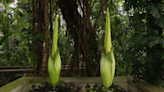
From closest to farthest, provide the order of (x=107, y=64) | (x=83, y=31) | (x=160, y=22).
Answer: (x=107, y=64) < (x=160, y=22) < (x=83, y=31)

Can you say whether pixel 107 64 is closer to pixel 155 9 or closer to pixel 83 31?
pixel 155 9

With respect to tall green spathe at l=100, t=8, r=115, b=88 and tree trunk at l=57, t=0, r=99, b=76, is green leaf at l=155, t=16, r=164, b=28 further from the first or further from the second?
tree trunk at l=57, t=0, r=99, b=76

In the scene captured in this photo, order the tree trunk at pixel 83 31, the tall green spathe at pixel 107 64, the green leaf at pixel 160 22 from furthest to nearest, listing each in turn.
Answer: the tree trunk at pixel 83 31, the green leaf at pixel 160 22, the tall green spathe at pixel 107 64

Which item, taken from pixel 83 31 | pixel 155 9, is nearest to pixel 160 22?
pixel 155 9

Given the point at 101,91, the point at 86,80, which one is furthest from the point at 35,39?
the point at 101,91

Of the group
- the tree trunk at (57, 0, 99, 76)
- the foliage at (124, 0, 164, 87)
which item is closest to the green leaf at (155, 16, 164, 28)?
the foliage at (124, 0, 164, 87)

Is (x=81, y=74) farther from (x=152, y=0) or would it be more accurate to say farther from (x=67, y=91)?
(x=152, y=0)

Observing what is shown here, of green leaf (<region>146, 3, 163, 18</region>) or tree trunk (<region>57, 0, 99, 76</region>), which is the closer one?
green leaf (<region>146, 3, 163, 18</region>)

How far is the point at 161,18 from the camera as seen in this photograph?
146 cm

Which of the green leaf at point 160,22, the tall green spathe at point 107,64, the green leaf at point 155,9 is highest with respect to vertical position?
the green leaf at point 155,9

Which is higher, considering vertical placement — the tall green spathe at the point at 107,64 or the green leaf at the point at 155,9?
the green leaf at the point at 155,9

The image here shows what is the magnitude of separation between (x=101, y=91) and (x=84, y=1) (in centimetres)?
136

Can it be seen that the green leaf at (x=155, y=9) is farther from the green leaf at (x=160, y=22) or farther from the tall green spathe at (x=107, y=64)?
the tall green spathe at (x=107, y=64)

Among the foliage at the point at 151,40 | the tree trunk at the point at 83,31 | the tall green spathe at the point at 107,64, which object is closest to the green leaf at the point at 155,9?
the foliage at the point at 151,40
